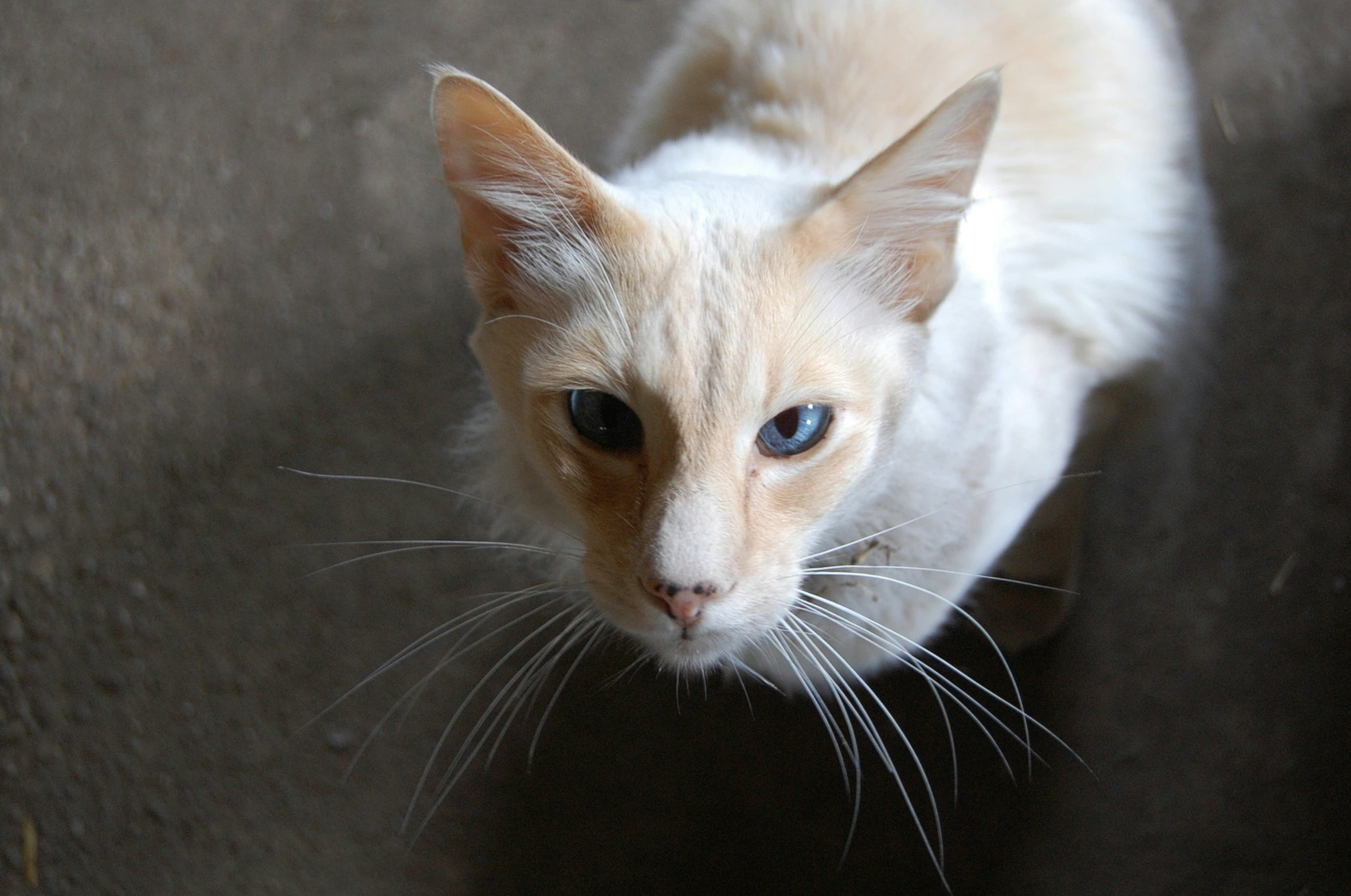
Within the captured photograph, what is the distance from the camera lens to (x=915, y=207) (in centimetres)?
97

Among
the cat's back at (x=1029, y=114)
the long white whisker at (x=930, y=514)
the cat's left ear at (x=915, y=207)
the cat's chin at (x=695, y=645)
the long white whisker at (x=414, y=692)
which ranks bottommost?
the long white whisker at (x=414, y=692)

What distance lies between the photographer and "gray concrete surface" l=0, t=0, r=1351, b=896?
5.33 ft

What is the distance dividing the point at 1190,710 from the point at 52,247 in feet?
8.46

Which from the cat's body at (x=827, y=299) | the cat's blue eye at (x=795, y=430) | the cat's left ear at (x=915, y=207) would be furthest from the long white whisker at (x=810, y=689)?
the cat's left ear at (x=915, y=207)

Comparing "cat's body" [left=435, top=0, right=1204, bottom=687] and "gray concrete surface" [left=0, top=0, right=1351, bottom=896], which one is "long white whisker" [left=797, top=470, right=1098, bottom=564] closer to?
"cat's body" [left=435, top=0, right=1204, bottom=687]

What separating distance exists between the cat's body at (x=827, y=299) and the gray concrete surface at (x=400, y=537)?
423 millimetres

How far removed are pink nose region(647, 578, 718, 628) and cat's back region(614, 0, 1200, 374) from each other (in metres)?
0.63

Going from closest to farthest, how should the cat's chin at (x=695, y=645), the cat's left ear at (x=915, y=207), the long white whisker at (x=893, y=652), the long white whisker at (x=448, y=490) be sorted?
the cat's left ear at (x=915, y=207) < the cat's chin at (x=695, y=645) < the long white whisker at (x=893, y=652) < the long white whisker at (x=448, y=490)

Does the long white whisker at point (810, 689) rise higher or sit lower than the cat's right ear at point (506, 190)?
lower

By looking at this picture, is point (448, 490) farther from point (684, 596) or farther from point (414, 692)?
point (684, 596)

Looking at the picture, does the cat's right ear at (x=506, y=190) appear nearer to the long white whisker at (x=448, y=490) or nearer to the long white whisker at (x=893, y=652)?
the long white whisker at (x=448, y=490)

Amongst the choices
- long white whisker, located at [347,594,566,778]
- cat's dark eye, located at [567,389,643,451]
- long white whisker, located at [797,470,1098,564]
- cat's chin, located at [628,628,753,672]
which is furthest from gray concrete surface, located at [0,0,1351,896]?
cat's dark eye, located at [567,389,643,451]

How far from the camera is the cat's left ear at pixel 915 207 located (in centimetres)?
89

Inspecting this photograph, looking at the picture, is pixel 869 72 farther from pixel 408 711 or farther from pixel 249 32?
pixel 249 32
